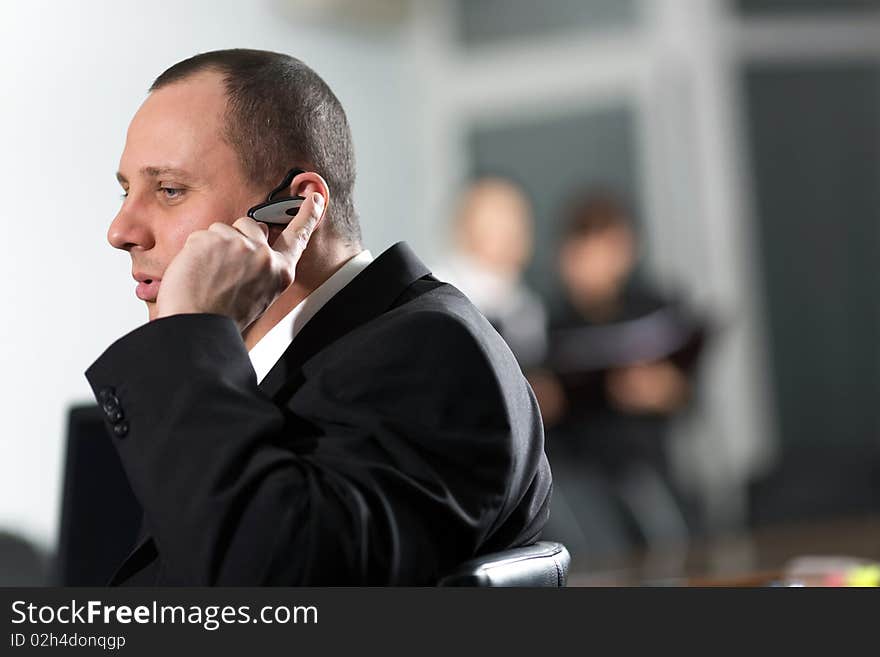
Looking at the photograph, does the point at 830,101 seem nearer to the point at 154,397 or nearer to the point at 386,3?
the point at 386,3

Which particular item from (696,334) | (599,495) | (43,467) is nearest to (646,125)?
(696,334)

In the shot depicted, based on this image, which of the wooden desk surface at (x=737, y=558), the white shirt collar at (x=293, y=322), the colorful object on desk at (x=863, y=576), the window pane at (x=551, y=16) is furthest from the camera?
the window pane at (x=551, y=16)

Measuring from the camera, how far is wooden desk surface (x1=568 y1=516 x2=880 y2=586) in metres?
2.24

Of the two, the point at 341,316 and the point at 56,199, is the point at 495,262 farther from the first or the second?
the point at 341,316

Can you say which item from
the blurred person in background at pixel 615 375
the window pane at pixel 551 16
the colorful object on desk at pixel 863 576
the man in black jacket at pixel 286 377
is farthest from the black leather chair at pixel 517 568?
the window pane at pixel 551 16

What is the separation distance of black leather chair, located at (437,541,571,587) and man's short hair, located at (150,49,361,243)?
13.1 inches

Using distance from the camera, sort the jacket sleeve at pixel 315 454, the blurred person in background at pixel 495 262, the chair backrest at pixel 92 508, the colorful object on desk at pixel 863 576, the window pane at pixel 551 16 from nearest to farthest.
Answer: the jacket sleeve at pixel 315 454, the chair backrest at pixel 92 508, the colorful object on desk at pixel 863 576, the blurred person in background at pixel 495 262, the window pane at pixel 551 16

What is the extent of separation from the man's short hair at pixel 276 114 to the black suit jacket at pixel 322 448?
149 millimetres

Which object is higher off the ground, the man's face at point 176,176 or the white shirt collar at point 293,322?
the man's face at point 176,176

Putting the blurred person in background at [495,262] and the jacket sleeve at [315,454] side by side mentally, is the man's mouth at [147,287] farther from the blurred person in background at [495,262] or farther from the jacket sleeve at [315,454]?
the blurred person in background at [495,262]

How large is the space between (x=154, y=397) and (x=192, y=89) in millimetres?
273

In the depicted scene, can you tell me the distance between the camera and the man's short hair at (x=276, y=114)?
1.14m

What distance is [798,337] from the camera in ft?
25.3

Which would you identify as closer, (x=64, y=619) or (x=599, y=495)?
(x=64, y=619)
